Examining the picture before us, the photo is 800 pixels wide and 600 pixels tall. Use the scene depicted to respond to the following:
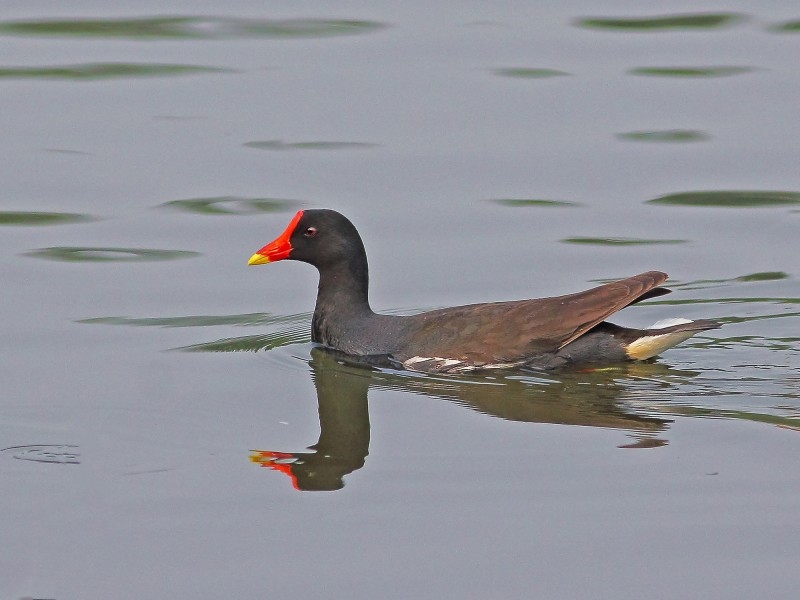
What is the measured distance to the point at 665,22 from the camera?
48.7 feet

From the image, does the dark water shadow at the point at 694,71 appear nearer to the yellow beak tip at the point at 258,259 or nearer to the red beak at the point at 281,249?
the red beak at the point at 281,249

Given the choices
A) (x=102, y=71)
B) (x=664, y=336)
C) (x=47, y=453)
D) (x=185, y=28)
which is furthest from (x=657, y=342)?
(x=185, y=28)

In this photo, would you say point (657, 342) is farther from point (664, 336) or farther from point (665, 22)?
point (665, 22)

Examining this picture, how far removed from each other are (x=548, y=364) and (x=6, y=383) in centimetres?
276

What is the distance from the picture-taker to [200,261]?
10234 millimetres

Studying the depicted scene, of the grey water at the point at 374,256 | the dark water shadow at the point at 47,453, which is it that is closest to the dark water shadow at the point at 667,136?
the grey water at the point at 374,256

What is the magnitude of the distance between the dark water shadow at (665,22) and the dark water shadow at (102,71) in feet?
11.4

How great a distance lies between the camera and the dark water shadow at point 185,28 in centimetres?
1447

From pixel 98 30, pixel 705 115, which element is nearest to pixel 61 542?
pixel 705 115

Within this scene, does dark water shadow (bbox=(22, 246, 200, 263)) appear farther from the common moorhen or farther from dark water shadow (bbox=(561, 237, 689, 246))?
dark water shadow (bbox=(561, 237, 689, 246))

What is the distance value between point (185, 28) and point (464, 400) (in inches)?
302

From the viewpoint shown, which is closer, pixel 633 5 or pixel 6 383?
→ pixel 6 383

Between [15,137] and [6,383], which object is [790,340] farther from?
[15,137]

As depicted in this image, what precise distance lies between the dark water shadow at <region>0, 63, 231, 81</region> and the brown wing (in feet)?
18.8
